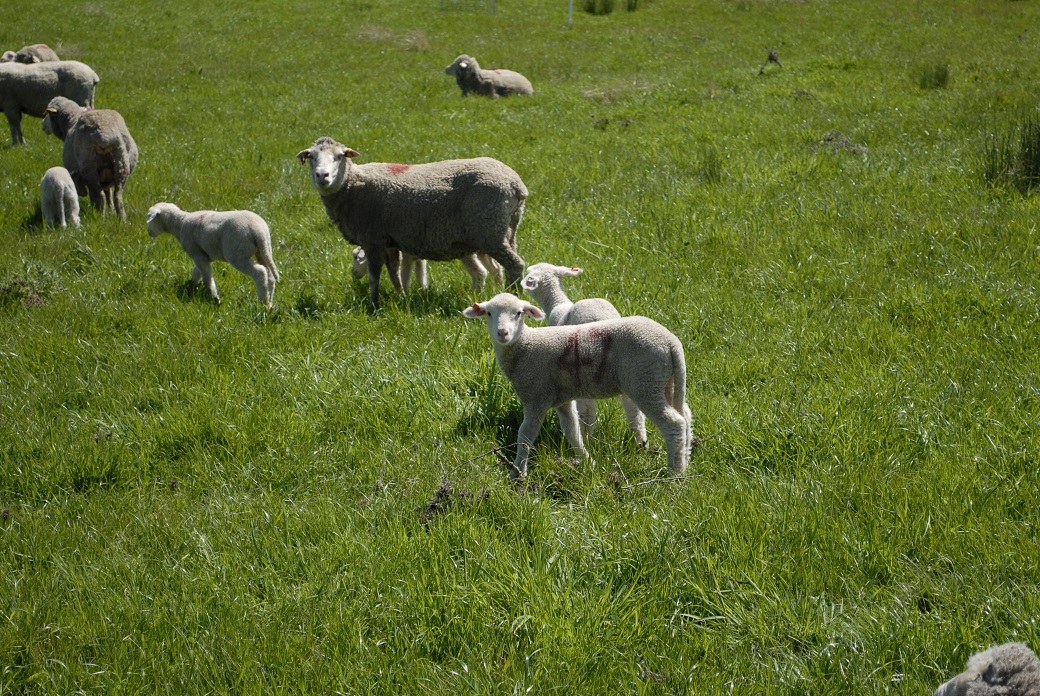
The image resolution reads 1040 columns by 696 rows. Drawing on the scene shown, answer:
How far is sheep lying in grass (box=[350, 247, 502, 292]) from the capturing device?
25.4 ft

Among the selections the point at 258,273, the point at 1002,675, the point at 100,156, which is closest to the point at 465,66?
the point at 100,156

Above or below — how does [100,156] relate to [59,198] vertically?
above

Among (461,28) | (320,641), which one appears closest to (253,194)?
(320,641)

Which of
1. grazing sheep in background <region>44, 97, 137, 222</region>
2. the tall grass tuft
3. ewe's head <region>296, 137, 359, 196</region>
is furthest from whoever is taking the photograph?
grazing sheep in background <region>44, 97, 137, 222</region>

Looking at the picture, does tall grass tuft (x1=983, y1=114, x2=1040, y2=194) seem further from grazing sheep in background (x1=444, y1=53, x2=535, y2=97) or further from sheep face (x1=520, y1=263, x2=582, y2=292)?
grazing sheep in background (x1=444, y1=53, x2=535, y2=97)

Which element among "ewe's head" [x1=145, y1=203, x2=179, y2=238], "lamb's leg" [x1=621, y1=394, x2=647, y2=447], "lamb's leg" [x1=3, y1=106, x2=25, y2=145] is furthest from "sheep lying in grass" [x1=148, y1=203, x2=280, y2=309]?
"lamb's leg" [x1=3, y1=106, x2=25, y2=145]

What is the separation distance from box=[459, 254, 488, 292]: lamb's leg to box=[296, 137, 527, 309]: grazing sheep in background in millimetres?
281

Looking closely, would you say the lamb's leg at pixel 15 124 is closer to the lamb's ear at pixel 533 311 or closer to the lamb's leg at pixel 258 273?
the lamb's leg at pixel 258 273

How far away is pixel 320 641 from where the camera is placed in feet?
11.3

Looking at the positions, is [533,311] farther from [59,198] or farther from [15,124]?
[15,124]

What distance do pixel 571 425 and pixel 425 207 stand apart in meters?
3.14

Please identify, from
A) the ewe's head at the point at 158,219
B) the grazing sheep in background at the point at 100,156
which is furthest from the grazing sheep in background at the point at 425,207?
the grazing sheep in background at the point at 100,156

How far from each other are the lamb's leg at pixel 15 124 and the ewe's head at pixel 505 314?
1303 centimetres

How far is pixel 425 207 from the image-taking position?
23.8ft
